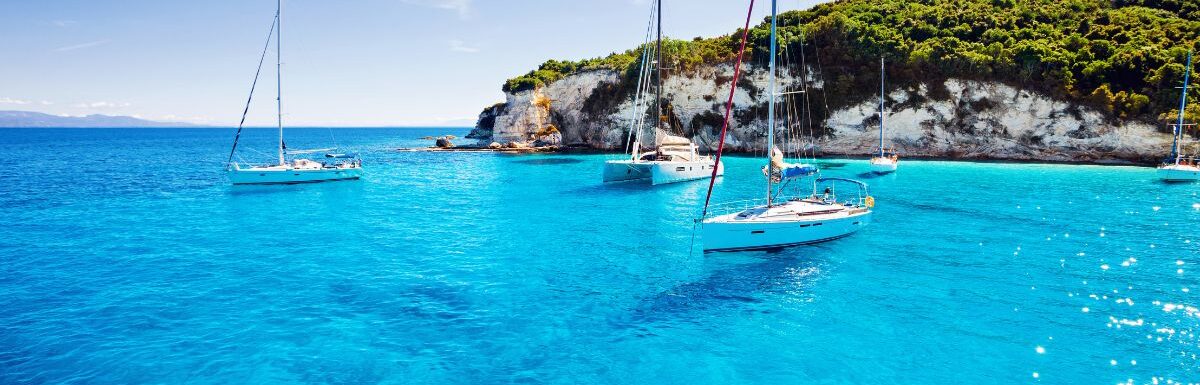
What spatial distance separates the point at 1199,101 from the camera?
2085 inches

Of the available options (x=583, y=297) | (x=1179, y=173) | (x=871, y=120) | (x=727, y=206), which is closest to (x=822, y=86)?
(x=871, y=120)

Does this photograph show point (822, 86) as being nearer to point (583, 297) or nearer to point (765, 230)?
point (765, 230)

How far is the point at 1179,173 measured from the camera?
144ft

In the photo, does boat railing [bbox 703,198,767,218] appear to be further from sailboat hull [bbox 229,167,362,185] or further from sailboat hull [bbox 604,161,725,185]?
sailboat hull [bbox 229,167,362,185]

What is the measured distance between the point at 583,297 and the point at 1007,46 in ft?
225

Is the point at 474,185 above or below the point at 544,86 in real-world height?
below

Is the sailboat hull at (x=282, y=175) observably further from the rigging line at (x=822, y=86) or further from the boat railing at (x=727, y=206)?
the rigging line at (x=822, y=86)

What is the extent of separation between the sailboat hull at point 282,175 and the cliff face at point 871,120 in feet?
138

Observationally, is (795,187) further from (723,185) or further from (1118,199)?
(1118,199)

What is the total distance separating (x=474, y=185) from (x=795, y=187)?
24.9m

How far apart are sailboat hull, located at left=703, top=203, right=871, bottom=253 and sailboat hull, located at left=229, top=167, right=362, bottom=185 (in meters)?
37.6

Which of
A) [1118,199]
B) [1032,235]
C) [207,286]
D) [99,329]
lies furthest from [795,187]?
[99,329]

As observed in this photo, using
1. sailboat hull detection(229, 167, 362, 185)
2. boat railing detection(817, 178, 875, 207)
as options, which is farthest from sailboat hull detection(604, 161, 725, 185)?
sailboat hull detection(229, 167, 362, 185)

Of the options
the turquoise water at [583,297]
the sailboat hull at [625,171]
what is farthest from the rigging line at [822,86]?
the turquoise water at [583,297]
